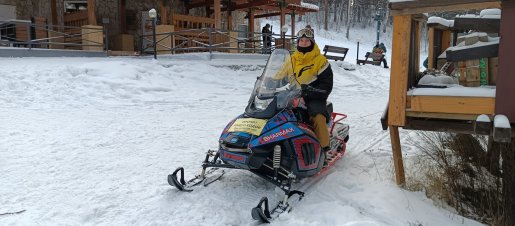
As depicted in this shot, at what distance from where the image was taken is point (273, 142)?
3.93 meters

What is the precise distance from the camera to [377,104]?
11.3m

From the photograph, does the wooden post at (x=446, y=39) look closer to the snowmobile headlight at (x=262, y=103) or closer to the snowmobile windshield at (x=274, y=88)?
the snowmobile windshield at (x=274, y=88)

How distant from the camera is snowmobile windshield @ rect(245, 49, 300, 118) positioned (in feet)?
13.6

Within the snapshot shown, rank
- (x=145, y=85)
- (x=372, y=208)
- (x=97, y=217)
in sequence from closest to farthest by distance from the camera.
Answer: (x=97, y=217) < (x=372, y=208) < (x=145, y=85)

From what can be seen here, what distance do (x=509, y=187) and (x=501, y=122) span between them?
71cm

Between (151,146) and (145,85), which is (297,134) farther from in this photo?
(145,85)

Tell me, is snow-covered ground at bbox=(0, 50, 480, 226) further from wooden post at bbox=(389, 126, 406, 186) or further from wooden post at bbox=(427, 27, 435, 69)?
wooden post at bbox=(427, 27, 435, 69)

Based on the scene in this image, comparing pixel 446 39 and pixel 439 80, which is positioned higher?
pixel 446 39

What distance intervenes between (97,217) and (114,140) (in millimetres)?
2689

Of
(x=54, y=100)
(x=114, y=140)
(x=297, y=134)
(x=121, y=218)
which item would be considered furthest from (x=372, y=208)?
(x=54, y=100)

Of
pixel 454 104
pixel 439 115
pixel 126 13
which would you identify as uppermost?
pixel 126 13

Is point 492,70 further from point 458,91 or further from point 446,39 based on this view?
point 446,39

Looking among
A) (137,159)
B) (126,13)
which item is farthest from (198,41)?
(137,159)

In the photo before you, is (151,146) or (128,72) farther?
(128,72)
